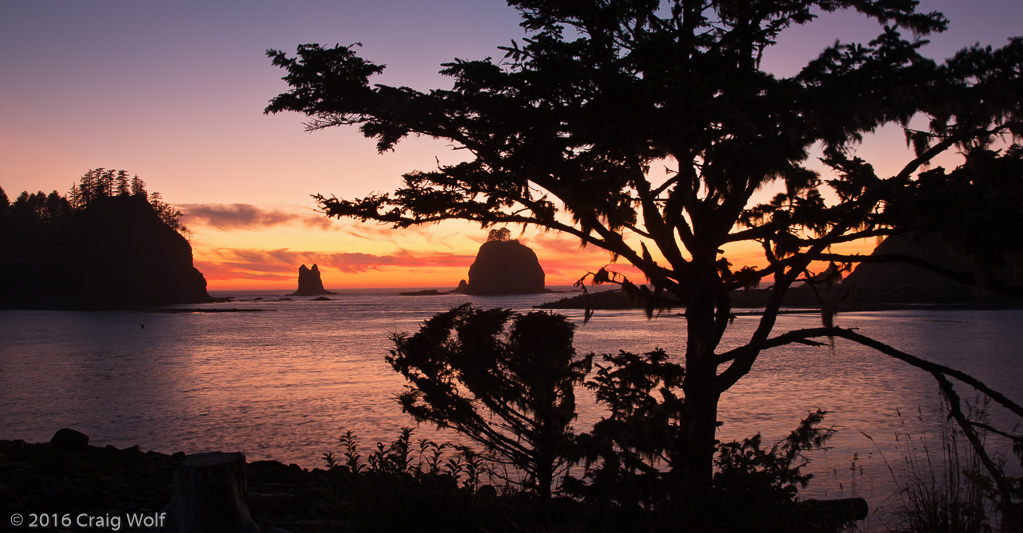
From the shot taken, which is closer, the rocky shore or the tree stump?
the tree stump

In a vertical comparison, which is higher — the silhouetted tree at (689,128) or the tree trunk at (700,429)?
the silhouetted tree at (689,128)

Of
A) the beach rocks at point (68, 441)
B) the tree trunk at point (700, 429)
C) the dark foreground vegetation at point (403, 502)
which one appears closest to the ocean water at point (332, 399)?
the tree trunk at point (700, 429)

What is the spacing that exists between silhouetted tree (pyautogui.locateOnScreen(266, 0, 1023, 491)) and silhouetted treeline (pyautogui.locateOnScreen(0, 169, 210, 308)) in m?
124

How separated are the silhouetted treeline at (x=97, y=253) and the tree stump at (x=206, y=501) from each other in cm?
12513

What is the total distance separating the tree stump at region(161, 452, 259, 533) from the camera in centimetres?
393

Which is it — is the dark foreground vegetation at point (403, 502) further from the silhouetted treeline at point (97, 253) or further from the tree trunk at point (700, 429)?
the silhouetted treeline at point (97, 253)

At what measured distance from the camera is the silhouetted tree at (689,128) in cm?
496

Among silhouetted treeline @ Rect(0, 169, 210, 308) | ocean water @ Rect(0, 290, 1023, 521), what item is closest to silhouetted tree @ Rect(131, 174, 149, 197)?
silhouetted treeline @ Rect(0, 169, 210, 308)

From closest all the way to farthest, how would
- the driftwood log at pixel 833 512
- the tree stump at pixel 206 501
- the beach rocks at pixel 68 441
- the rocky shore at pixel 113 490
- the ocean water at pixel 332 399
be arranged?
the tree stump at pixel 206 501
the driftwood log at pixel 833 512
the rocky shore at pixel 113 490
the beach rocks at pixel 68 441
the ocean water at pixel 332 399

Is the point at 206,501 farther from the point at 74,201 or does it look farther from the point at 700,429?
the point at 74,201

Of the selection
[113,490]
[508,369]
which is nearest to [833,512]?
[508,369]

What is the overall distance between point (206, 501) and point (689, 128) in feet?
16.1

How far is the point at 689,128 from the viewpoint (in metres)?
5.55

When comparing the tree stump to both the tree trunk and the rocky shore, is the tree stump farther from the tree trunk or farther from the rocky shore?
the tree trunk
